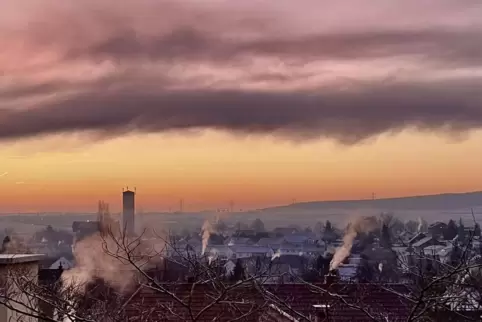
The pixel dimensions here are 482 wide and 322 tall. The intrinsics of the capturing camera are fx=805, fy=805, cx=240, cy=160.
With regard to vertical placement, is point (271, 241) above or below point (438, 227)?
below

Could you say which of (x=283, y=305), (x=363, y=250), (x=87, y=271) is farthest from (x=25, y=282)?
(x=363, y=250)

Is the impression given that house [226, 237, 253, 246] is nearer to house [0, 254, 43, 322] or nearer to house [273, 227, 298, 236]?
house [273, 227, 298, 236]

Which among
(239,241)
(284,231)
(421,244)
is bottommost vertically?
(239,241)

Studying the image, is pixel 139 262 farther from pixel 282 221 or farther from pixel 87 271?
pixel 282 221

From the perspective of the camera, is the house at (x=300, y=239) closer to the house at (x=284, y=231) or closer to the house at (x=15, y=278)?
the house at (x=284, y=231)

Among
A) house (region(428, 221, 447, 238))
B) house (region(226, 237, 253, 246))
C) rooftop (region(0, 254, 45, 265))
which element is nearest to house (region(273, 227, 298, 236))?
house (region(226, 237, 253, 246))

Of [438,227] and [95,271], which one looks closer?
[95,271]

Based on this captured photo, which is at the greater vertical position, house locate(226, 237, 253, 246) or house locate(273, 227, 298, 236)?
house locate(273, 227, 298, 236)

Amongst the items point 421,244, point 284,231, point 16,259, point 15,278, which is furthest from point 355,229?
point 15,278

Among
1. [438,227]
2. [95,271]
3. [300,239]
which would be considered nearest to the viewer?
[95,271]

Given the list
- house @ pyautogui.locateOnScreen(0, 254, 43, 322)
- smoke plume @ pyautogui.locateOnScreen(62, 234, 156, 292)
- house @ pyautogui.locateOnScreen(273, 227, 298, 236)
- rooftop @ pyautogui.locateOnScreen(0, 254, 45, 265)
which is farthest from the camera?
house @ pyautogui.locateOnScreen(273, 227, 298, 236)

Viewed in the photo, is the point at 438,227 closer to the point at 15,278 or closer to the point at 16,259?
the point at 16,259
